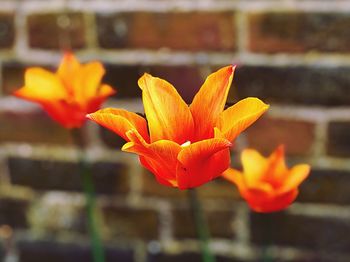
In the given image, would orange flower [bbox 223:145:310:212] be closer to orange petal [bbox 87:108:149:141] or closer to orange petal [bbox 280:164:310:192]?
orange petal [bbox 280:164:310:192]

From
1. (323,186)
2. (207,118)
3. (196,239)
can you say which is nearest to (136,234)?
(196,239)

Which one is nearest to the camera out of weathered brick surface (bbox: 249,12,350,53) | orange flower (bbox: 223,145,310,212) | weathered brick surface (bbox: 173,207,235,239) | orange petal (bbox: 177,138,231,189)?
orange petal (bbox: 177,138,231,189)

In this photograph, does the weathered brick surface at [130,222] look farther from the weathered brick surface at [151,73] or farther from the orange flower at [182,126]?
the orange flower at [182,126]

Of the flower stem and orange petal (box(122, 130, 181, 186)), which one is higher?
orange petal (box(122, 130, 181, 186))

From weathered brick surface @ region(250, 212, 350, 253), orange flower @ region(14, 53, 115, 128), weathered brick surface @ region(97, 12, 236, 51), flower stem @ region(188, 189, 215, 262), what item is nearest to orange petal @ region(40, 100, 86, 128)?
orange flower @ region(14, 53, 115, 128)

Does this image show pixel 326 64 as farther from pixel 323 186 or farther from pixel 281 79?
pixel 323 186

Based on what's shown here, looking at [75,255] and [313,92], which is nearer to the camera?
[313,92]

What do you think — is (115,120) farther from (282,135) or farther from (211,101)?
(282,135)
